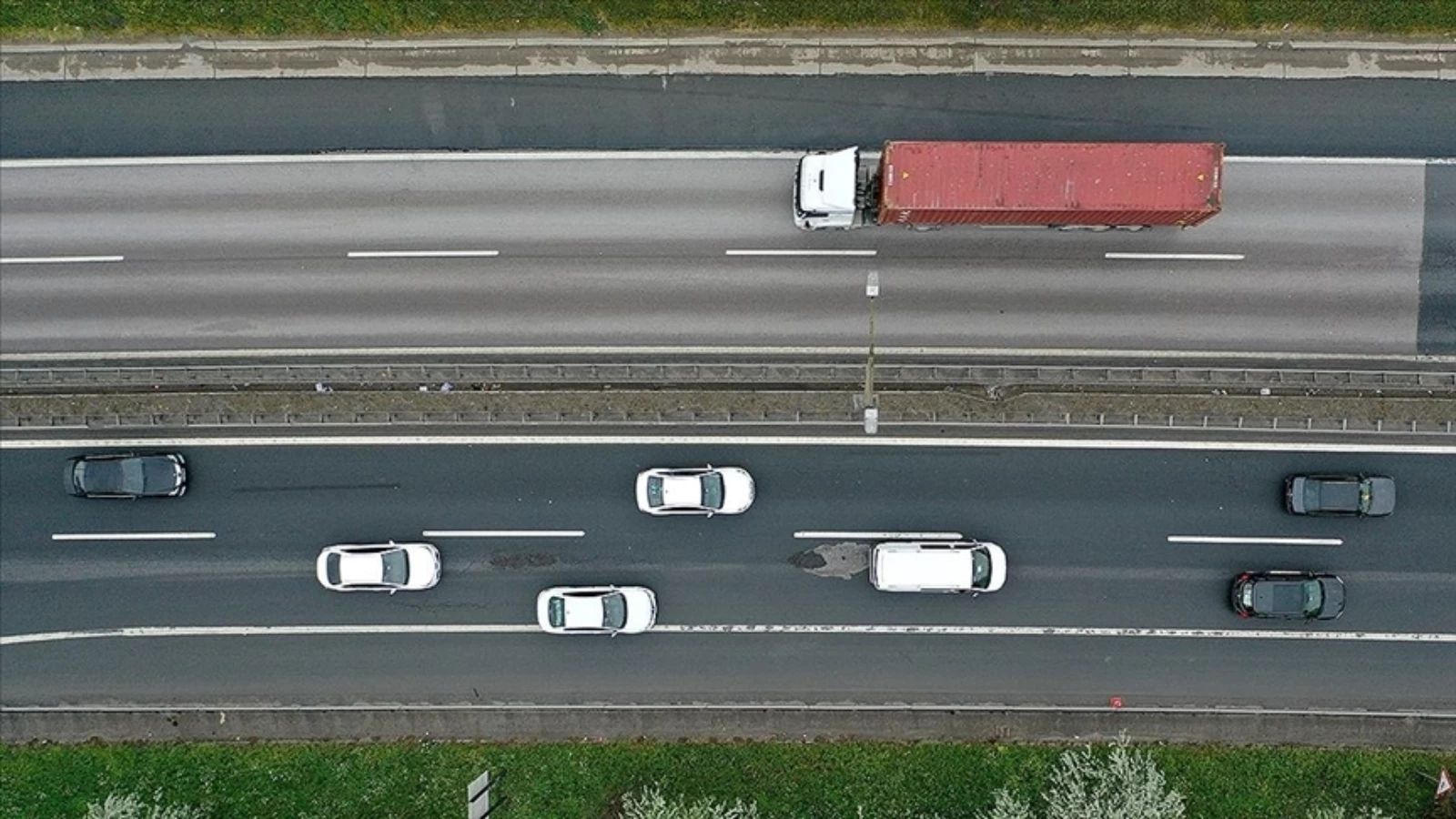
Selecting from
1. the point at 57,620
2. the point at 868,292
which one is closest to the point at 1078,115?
the point at 868,292

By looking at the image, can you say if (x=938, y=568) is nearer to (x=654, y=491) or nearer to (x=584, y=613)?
(x=654, y=491)

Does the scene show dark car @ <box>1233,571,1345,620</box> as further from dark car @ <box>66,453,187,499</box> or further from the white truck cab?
dark car @ <box>66,453,187,499</box>

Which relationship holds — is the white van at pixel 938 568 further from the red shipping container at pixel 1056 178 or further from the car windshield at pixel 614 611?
the red shipping container at pixel 1056 178

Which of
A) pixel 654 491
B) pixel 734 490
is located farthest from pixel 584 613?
pixel 734 490

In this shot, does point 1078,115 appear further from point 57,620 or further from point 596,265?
point 57,620

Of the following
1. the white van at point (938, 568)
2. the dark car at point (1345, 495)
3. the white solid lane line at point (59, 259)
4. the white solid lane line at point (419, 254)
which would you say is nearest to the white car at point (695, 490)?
the white van at point (938, 568)

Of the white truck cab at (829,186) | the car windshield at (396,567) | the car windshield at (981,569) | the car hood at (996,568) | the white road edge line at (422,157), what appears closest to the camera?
the white truck cab at (829,186)

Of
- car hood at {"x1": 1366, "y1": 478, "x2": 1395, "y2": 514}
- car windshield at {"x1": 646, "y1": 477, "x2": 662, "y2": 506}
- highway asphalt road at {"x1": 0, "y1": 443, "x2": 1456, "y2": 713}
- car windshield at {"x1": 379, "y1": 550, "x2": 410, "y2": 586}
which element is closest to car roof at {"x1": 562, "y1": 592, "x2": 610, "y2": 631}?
highway asphalt road at {"x1": 0, "y1": 443, "x2": 1456, "y2": 713}
